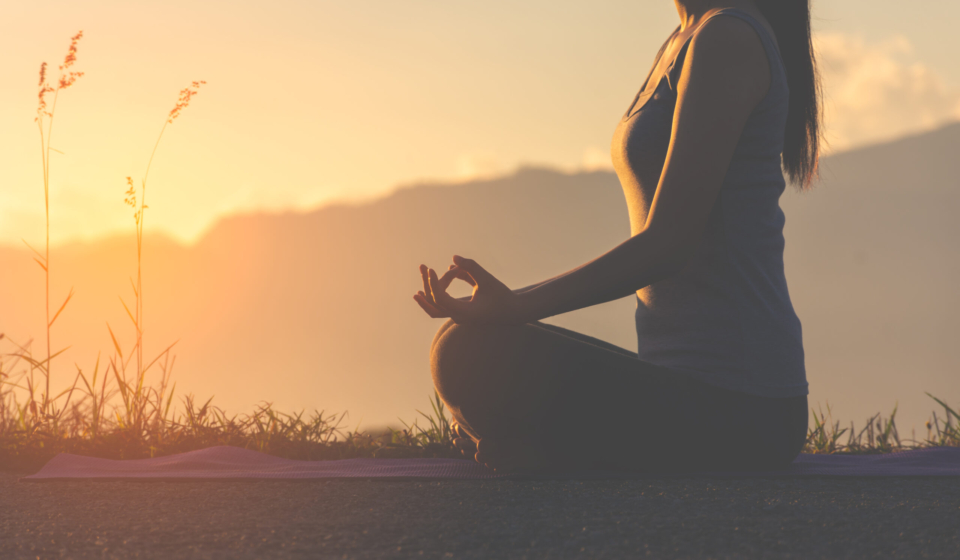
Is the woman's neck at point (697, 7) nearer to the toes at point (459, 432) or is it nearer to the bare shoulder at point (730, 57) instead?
the bare shoulder at point (730, 57)

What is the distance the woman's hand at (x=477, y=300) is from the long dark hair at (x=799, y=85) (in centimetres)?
98

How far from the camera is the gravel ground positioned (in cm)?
123

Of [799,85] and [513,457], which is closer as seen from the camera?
[513,457]

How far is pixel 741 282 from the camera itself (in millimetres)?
1729

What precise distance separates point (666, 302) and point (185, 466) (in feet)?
4.66

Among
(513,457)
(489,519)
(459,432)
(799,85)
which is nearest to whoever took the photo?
(489,519)

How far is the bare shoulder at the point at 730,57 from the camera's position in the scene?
5.42 feet

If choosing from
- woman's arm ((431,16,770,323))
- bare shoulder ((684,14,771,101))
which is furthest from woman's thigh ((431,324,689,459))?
bare shoulder ((684,14,771,101))

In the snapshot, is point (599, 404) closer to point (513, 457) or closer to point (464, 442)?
point (513, 457)

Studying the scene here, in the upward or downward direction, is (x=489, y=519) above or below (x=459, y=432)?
below

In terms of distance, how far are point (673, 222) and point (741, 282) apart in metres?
0.25

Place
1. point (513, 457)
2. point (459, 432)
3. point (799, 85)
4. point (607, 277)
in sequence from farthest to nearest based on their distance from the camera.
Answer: point (459, 432)
point (799, 85)
point (513, 457)
point (607, 277)

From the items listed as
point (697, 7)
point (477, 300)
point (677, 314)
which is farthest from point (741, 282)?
point (697, 7)

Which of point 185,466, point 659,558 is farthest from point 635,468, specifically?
point 185,466
